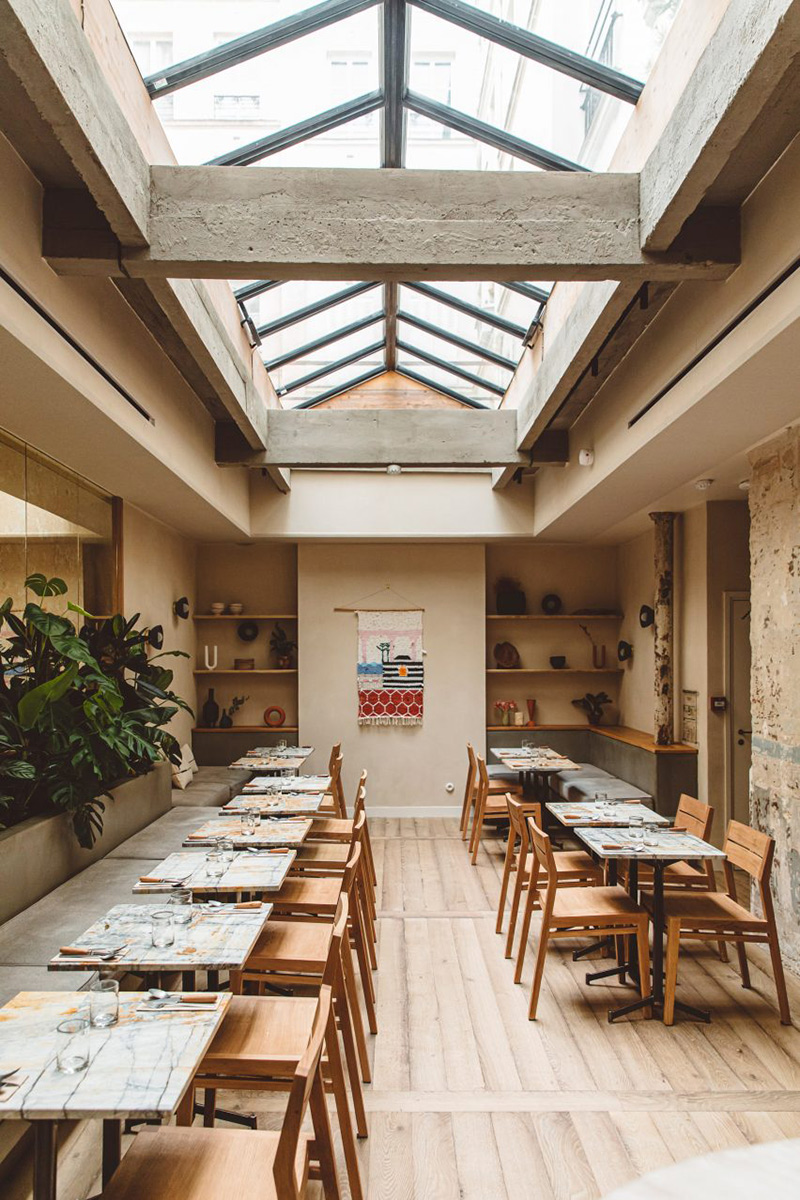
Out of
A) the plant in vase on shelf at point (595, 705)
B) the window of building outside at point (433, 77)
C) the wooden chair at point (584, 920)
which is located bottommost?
the wooden chair at point (584, 920)

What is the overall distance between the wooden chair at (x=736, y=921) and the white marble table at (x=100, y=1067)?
2330mm

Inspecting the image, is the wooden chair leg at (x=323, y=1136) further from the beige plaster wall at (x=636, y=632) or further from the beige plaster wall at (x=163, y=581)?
the beige plaster wall at (x=636, y=632)

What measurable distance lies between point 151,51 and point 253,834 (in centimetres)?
357

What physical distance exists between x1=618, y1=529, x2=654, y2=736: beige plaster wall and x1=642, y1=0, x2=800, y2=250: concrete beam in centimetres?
490

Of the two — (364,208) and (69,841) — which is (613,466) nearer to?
(364,208)

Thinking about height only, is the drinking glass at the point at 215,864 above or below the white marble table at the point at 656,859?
above

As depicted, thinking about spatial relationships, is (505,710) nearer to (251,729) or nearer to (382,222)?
(251,729)

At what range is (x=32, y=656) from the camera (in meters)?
4.17

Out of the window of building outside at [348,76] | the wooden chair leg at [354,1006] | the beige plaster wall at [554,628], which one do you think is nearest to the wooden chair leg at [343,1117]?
the wooden chair leg at [354,1006]

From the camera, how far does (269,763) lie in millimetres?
6723

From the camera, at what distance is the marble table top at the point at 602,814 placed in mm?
4395

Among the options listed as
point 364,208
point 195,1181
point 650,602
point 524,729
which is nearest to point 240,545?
point 524,729

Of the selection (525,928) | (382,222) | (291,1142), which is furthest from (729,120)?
(525,928)

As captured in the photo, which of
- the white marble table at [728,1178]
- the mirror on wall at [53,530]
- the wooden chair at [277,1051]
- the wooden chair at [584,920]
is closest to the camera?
the white marble table at [728,1178]
